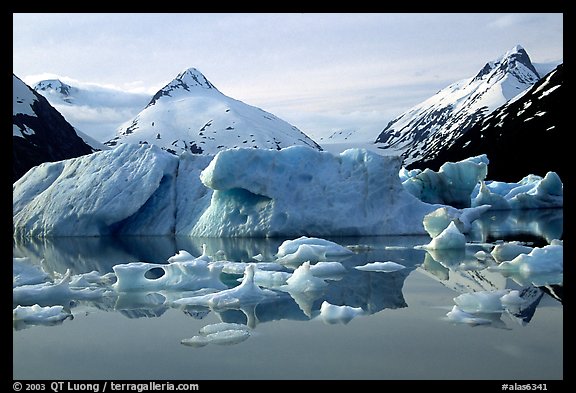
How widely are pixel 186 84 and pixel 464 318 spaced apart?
15481 cm

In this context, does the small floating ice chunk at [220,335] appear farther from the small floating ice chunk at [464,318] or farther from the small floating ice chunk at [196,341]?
the small floating ice chunk at [464,318]

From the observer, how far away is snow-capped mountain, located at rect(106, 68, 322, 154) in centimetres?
10762

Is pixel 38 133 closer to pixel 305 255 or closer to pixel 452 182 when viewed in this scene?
pixel 452 182

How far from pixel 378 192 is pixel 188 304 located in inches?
360

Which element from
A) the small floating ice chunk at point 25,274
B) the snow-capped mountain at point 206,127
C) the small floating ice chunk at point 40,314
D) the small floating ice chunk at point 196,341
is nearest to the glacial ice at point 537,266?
the small floating ice chunk at point 196,341

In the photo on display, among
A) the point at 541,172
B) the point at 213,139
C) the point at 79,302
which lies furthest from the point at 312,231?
the point at 213,139

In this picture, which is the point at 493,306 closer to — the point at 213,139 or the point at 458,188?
the point at 458,188

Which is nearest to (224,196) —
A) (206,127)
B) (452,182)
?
(452,182)

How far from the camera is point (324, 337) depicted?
15.9 feet

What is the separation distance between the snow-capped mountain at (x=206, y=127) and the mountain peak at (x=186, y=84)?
3176 millimetres

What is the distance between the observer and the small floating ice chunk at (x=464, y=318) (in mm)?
5211

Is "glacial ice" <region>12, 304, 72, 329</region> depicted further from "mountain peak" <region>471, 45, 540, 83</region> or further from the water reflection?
"mountain peak" <region>471, 45, 540, 83</region>

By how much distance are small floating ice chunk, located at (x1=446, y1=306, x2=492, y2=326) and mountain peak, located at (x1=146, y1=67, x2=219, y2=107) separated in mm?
142384

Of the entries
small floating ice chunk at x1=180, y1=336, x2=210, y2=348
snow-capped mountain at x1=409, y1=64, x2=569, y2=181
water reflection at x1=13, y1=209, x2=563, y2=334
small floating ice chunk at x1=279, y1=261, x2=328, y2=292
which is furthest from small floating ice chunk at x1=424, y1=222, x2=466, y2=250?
snow-capped mountain at x1=409, y1=64, x2=569, y2=181
